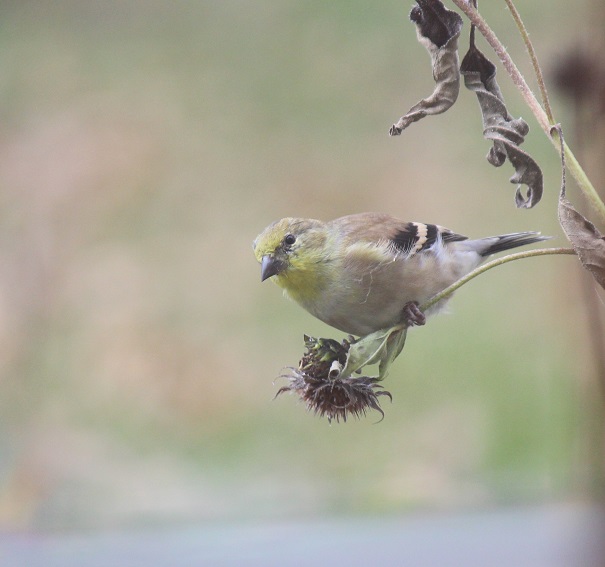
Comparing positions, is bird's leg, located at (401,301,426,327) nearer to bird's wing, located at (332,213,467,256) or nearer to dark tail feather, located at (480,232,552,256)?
bird's wing, located at (332,213,467,256)

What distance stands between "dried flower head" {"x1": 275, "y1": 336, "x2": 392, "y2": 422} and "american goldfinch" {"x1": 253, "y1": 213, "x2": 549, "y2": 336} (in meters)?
0.41

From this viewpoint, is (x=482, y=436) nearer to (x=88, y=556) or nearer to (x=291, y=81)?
(x=88, y=556)

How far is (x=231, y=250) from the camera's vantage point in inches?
205

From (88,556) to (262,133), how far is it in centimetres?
299

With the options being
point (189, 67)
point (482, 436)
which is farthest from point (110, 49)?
point (482, 436)

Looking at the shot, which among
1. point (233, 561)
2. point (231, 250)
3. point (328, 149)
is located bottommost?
point (233, 561)

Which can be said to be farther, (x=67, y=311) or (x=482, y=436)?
(x=67, y=311)

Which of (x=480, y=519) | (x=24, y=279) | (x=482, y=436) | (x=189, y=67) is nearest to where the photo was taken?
(x=480, y=519)

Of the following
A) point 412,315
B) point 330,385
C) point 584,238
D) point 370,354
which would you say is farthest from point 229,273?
point 584,238

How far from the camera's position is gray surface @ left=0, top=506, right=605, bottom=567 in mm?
3137

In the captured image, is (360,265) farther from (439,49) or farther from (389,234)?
(439,49)

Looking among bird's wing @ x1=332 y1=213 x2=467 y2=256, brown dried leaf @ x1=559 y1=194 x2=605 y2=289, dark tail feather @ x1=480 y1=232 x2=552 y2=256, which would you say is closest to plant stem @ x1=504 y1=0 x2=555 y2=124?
brown dried leaf @ x1=559 y1=194 x2=605 y2=289

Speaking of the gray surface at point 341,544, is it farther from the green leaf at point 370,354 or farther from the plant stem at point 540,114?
the plant stem at point 540,114

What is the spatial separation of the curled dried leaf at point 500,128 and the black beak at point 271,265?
3.08 feet
